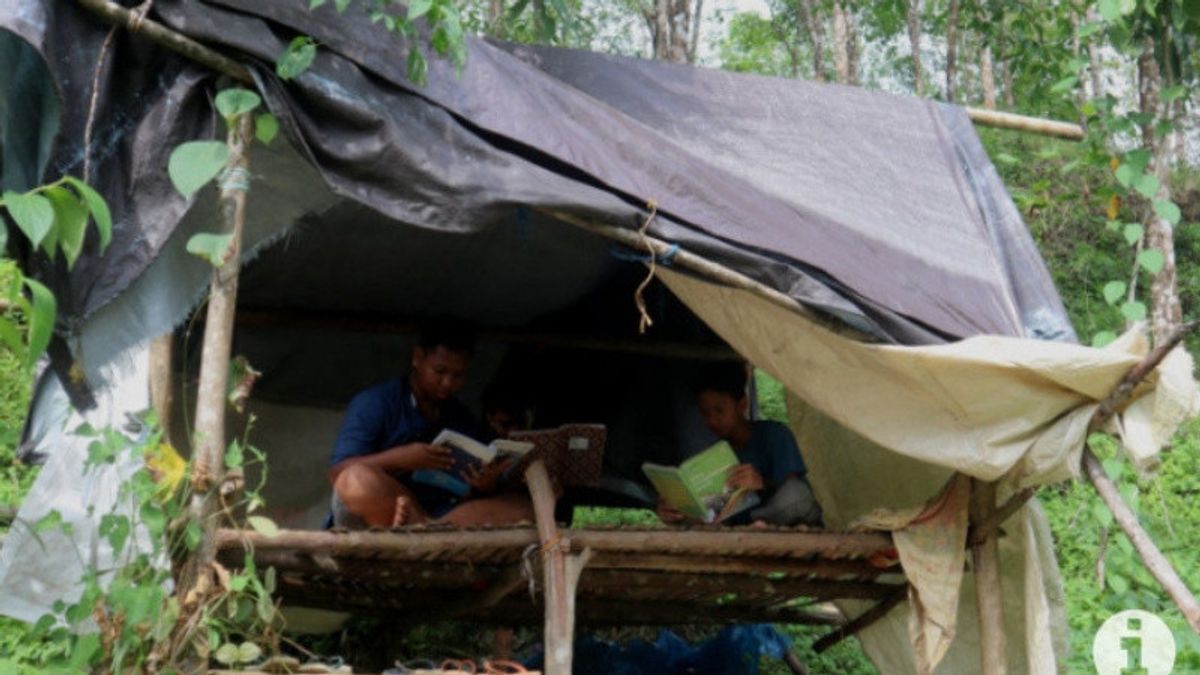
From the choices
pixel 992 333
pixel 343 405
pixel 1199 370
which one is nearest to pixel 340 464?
pixel 343 405

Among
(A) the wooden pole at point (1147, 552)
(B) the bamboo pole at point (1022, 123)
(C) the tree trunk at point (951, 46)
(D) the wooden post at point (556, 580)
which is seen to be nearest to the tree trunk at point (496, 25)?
(C) the tree trunk at point (951, 46)

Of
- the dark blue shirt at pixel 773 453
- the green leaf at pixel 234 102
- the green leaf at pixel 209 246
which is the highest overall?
the green leaf at pixel 234 102

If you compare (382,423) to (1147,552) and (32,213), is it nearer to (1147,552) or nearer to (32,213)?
(1147,552)

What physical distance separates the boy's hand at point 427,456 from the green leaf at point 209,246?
145cm

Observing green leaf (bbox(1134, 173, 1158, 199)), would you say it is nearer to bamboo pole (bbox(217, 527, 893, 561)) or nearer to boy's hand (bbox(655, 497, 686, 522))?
bamboo pole (bbox(217, 527, 893, 561))

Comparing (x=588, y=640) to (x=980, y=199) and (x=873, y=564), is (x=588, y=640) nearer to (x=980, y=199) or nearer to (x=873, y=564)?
(x=873, y=564)

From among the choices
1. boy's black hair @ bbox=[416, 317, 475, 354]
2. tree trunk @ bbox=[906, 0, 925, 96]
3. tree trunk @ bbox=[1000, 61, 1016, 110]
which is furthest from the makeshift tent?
tree trunk @ bbox=[1000, 61, 1016, 110]

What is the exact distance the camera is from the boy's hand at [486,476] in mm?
4949

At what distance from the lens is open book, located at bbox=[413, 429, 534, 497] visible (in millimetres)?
4883

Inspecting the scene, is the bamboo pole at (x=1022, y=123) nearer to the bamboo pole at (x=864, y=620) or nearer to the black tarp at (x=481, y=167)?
the black tarp at (x=481, y=167)

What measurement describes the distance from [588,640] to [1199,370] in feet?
20.0

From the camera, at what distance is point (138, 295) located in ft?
12.4

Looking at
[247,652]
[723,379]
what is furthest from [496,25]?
[247,652]

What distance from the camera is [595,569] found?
471 cm
